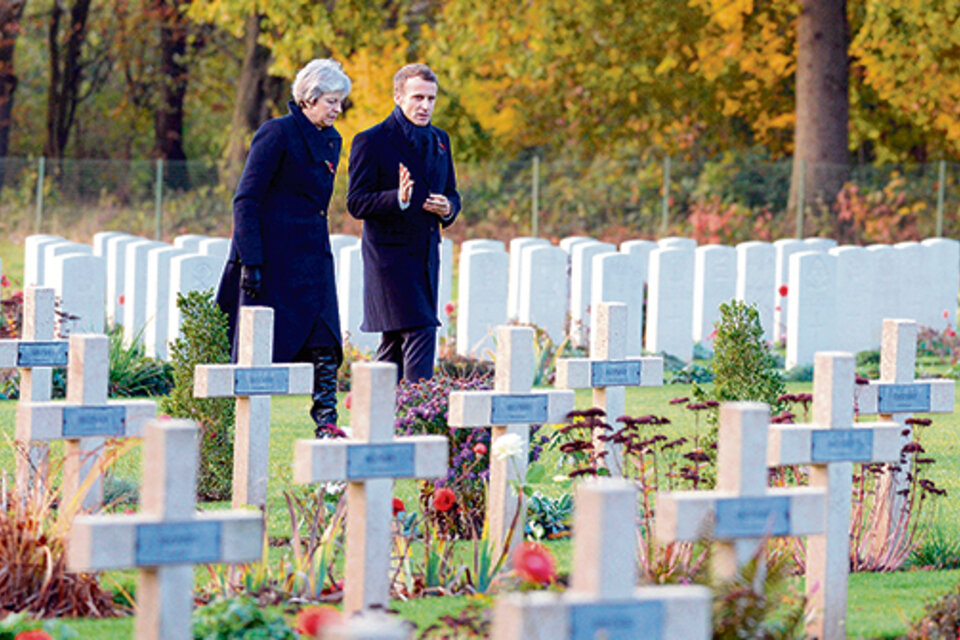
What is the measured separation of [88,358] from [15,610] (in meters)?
0.75

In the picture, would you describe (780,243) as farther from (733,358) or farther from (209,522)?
(209,522)

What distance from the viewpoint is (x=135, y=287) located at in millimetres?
12891

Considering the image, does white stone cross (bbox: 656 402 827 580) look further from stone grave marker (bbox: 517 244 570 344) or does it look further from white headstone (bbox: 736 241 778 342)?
white headstone (bbox: 736 241 778 342)

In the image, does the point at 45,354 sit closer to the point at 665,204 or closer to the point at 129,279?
the point at 129,279

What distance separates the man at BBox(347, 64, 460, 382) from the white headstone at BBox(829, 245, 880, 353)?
6.62m

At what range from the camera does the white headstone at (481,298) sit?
40.8 feet

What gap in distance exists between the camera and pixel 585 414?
17.6ft

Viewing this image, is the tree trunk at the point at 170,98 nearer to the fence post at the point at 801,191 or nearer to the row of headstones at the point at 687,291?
the fence post at the point at 801,191

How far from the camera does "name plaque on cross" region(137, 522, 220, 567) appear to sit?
372 cm

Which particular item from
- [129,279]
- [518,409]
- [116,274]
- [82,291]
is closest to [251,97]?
[116,274]

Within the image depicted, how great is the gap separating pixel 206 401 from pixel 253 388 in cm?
93

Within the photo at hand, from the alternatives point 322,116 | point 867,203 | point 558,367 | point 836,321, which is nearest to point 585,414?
point 558,367

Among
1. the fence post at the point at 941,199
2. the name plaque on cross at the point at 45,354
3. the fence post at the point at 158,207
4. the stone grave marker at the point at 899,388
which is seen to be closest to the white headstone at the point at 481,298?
the name plaque on cross at the point at 45,354

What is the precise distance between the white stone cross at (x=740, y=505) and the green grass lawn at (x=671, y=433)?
794 mm
